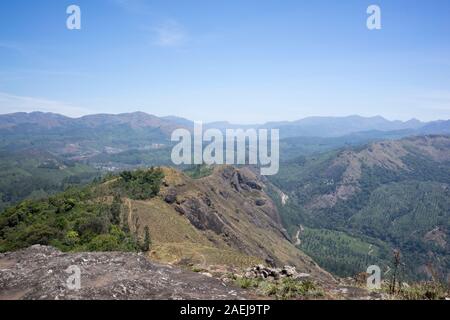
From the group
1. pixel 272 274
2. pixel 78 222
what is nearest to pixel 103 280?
pixel 272 274

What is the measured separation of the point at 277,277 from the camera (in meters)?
20.4

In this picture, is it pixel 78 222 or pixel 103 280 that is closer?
pixel 103 280

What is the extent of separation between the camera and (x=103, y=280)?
1788cm

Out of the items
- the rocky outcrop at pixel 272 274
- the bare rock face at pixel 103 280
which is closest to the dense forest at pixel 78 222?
the bare rock face at pixel 103 280

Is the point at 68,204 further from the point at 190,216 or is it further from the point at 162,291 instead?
the point at 162,291

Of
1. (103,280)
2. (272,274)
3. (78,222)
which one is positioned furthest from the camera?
(78,222)

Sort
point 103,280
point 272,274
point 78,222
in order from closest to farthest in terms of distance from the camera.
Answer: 1. point 103,280
2. point 272,274
3. point 78,222

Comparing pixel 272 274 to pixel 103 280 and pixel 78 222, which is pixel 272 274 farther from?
pixel 78 222

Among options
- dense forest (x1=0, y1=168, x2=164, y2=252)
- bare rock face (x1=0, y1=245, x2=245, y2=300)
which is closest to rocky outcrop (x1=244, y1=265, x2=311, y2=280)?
bare rock face (x1=0, y1=245, x2=245, y2=300)

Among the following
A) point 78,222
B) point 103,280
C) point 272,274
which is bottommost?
point 78,222

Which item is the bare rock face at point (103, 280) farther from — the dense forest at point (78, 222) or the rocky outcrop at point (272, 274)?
the dense forest at point (78, 222)

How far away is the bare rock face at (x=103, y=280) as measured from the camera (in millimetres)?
15961
